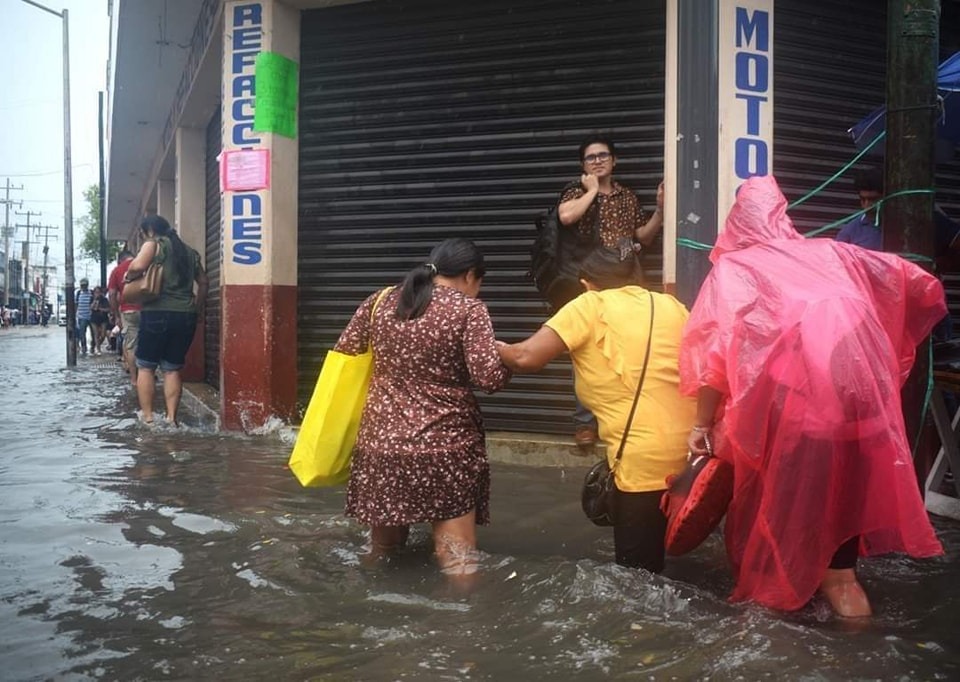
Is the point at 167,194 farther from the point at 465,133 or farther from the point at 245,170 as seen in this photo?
the point at 465,133

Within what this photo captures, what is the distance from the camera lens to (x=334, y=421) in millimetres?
3939

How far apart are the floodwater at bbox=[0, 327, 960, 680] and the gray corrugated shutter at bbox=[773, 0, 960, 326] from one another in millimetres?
2923

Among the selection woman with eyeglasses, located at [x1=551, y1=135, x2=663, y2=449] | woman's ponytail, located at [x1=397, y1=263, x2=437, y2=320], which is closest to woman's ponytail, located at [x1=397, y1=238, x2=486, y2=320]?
woman's ponytail, located at [x1=397, y1=263, x2=437, y2=320]

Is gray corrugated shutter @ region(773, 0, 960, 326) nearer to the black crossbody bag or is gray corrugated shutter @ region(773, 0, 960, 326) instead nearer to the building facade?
the building facade

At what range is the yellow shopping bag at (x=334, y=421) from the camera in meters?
3.92

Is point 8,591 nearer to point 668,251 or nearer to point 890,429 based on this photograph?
point 890,429

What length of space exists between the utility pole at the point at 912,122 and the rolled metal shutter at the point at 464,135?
3002mm

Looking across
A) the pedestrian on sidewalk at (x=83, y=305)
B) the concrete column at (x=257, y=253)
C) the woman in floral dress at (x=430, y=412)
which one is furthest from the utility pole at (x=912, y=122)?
the pedestrian on sidewalk at (x=83, y=305)

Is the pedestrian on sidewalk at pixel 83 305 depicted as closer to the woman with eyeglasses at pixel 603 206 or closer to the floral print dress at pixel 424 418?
the woman with eyeglasses at pixel 603 206

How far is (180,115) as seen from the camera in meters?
12.8

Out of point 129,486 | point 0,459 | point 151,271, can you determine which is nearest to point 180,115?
point 151,271

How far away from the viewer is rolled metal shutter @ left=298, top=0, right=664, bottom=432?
6832 millimetres

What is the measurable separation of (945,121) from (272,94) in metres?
4.97

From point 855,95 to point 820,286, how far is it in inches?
186
